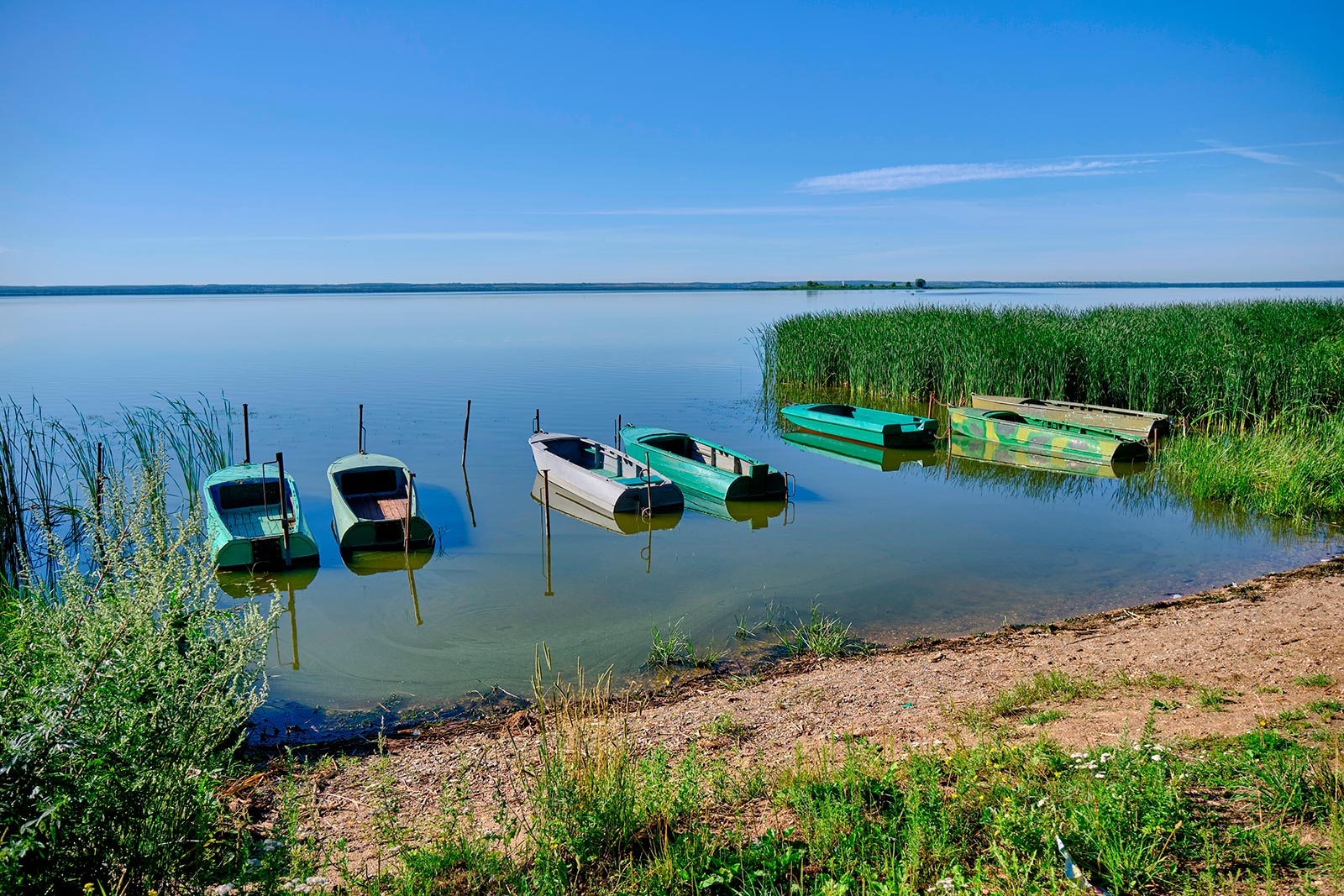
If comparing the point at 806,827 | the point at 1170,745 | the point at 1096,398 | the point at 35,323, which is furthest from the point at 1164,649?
the point at 35,323

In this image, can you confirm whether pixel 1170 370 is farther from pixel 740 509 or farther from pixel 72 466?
pixel 72 466

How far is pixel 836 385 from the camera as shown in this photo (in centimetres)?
2878

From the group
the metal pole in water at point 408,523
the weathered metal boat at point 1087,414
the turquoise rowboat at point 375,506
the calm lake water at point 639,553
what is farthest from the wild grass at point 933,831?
the weathered metal boat at point 1087,414

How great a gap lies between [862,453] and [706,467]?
249 inches

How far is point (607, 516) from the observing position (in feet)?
47.9

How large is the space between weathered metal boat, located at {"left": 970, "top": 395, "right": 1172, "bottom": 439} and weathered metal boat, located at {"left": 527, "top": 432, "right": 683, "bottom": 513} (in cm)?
1013

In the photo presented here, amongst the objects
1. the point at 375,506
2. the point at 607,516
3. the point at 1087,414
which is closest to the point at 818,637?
the point at 607,516

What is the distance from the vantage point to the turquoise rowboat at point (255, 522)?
36.7 feet

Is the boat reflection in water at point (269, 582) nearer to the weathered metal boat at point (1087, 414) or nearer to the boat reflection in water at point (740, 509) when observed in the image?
the boat reflection in water at point (740, 509)

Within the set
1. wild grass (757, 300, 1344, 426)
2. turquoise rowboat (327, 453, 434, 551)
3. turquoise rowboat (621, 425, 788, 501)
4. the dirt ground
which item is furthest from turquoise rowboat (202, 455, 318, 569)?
wild grass (757, 300, 1344, 426)

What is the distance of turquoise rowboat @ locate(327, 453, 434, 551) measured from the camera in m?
12.2

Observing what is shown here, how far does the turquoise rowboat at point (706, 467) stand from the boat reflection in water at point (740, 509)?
11 cm

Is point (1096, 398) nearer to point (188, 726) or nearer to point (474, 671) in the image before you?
point (474, 671)

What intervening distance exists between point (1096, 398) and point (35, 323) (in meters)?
74.1
